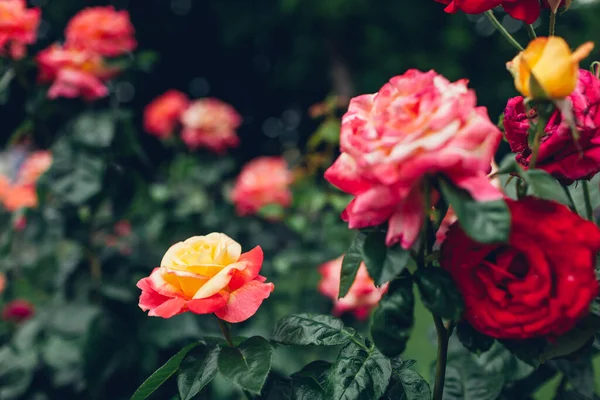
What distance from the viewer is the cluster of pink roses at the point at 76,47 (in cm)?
133

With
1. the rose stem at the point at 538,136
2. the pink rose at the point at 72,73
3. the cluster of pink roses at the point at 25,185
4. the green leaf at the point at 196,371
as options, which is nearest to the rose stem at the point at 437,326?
the rose stem at the point at 538,136

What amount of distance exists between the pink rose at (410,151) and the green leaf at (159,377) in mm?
245

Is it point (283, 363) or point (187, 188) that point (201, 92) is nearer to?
point (187, 188)

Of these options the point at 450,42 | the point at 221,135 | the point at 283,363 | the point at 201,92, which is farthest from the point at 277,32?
the point at 283,363

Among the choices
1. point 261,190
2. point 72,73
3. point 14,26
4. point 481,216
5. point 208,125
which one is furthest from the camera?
point 208,125

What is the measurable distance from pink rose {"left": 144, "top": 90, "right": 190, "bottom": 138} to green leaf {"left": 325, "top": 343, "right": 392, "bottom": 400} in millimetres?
1930

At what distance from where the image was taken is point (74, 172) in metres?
1.47

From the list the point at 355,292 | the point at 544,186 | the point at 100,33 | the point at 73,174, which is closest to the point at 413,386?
the point at 544,186

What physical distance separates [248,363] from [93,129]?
1.12m

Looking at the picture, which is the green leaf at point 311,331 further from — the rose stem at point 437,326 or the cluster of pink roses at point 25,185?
the cluster of pink roses at point 25,185

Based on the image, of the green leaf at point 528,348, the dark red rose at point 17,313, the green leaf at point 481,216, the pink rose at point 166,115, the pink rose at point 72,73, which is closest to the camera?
the green leaf at point 481,216

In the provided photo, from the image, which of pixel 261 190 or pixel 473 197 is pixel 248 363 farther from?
pixel 261 190

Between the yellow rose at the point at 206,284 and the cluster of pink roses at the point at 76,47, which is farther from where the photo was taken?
the cluster of pink roses at the point at 76,47

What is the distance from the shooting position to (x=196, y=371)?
59 cm
